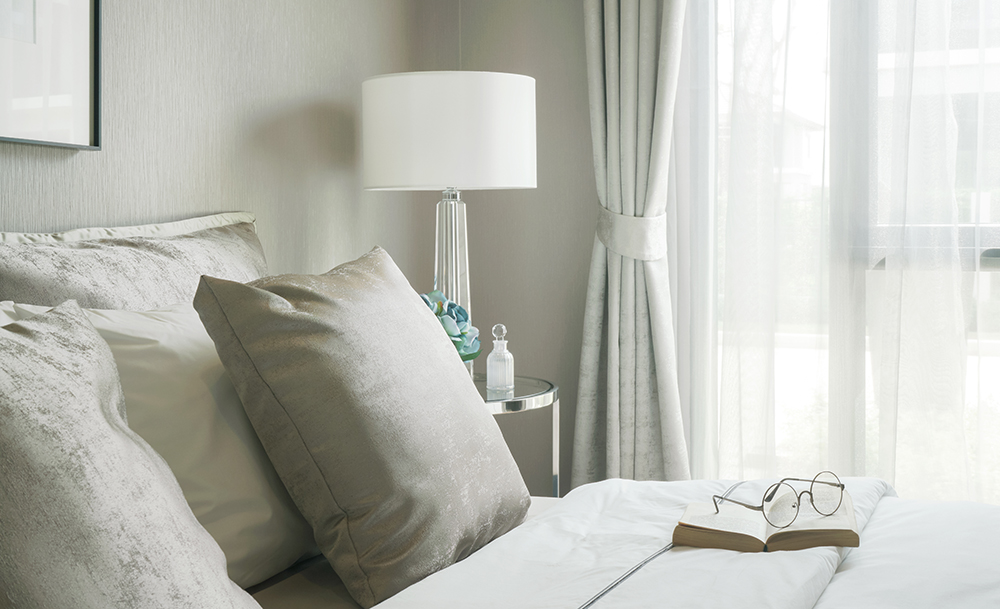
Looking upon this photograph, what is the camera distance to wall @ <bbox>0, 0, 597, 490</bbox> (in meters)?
1.76

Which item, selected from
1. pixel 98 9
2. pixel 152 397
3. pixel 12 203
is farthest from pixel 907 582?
pixel 98 9

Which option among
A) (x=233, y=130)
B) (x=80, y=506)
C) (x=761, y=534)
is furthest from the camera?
→ (x=233, y=130)

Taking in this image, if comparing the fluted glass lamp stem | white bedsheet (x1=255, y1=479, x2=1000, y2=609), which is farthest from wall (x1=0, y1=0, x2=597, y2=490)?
white bedsheet (x1=255, y1=479, x2=1000, y2=609)

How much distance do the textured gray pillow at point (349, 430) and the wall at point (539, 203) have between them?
193cm

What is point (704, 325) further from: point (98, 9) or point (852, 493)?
point (98, 9)

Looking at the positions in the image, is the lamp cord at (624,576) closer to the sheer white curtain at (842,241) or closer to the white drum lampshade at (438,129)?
the white drum lampshade at (438,129)

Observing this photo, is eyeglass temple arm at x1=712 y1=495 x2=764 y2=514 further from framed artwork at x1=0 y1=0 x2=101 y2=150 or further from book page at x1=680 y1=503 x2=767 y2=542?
framed artwork at x1=0 y1=0 x2=101 y2=150

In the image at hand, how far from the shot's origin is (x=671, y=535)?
129cm

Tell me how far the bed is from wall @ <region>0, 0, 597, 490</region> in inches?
16.8

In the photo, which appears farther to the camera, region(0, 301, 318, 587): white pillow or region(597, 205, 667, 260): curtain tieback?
region(597, 205, 667, 260): curtain tieback

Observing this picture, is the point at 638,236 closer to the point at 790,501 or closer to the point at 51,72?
the point at 790,501

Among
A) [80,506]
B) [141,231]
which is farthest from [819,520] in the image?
[141,231]

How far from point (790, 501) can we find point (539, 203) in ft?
6.34

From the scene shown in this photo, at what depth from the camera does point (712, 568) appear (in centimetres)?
113
